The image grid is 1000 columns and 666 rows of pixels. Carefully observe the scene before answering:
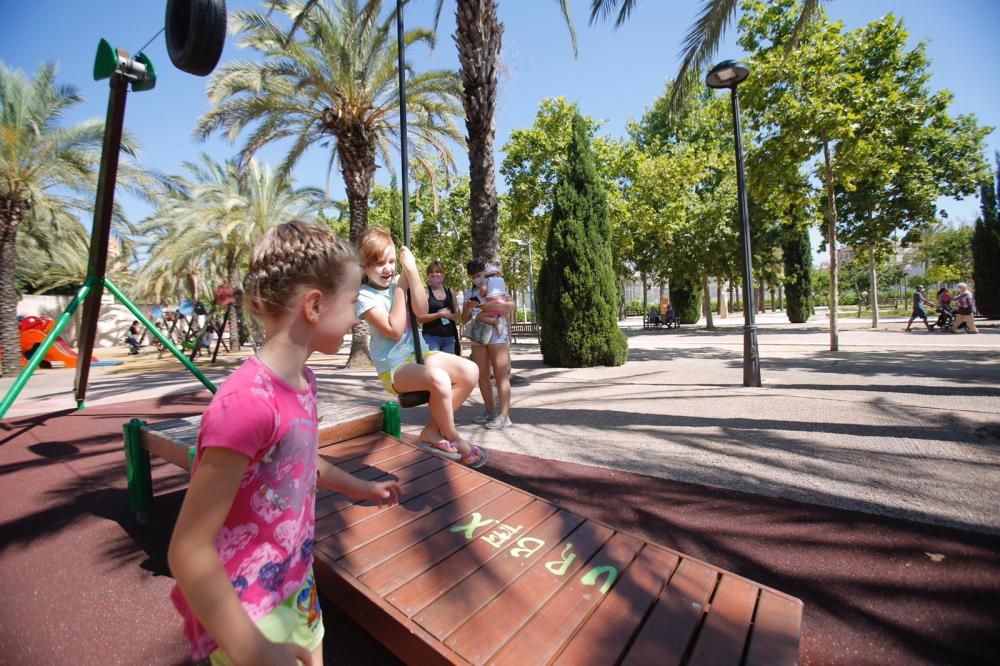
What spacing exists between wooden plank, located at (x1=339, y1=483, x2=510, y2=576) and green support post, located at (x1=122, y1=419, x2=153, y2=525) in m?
2.18

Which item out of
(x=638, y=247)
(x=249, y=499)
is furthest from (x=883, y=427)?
(x=638, y=247)

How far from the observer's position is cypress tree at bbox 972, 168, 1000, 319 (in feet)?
68.6

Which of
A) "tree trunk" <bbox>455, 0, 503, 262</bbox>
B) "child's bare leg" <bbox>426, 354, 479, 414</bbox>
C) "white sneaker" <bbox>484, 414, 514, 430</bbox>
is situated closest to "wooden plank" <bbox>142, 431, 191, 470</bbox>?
"child's bare leg" <bbox>426, 354, 479, 414</bbox>

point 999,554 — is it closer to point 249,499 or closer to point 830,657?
point 830,657

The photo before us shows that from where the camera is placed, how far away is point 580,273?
10734mm

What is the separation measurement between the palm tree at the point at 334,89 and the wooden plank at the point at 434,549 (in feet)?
32.4

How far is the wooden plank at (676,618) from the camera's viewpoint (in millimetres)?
1646

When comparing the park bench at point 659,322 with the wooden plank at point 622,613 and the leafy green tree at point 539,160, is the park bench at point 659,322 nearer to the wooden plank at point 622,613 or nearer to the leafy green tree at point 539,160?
the leafy green tree at point 539,160

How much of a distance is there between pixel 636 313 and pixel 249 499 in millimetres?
52902

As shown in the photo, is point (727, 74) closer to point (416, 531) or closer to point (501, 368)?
point (501, 368)

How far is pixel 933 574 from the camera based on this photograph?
2428mm

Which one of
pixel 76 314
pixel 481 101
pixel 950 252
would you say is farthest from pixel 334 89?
pixel 950 252

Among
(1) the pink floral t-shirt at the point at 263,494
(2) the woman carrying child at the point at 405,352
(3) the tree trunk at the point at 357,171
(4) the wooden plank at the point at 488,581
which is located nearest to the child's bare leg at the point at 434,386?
(2) the woman carrying child at the point at 405,352

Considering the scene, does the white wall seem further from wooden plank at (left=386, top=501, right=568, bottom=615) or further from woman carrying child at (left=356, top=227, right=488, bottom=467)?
wooden plank at (left=386, top=501, right=568, bottom=615)
